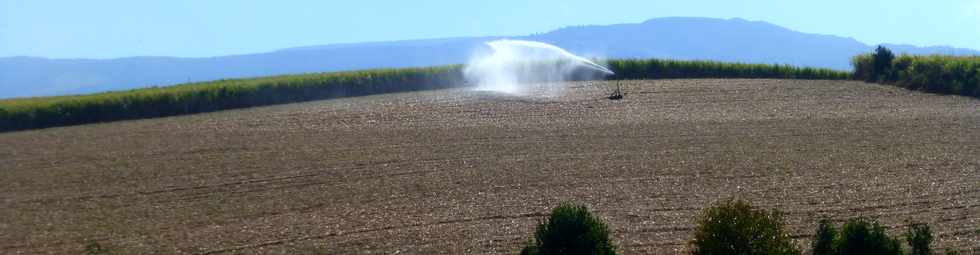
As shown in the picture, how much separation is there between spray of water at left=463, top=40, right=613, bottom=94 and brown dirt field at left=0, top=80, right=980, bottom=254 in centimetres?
812

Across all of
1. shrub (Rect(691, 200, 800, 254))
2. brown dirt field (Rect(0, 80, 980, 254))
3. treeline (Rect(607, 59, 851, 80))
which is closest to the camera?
shrub (Rect(691, 200, 800, 254))

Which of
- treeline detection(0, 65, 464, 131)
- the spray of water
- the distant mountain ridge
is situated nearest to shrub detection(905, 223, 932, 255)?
treeline detection(0, 65, 464, 131)

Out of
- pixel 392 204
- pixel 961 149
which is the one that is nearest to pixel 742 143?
pixel 961 149

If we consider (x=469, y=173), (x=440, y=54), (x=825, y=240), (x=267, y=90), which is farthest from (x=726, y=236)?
(x=440, y=54)

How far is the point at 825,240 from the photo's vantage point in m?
12.2

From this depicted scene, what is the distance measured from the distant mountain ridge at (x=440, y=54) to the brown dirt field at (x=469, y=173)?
17523 mm

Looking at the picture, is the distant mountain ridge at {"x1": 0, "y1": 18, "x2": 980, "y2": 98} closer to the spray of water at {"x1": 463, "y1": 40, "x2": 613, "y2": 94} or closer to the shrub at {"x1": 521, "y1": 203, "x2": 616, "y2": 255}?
the spray of water at {"x1": 463, "y1": 40, "x2": 613, "y2": 94}

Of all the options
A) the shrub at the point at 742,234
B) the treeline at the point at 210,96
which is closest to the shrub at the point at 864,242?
the shrub at the point at 742,234

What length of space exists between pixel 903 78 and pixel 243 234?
30.0 metres

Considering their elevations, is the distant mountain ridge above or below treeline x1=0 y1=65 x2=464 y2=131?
above

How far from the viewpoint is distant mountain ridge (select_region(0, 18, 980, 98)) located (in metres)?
70.7

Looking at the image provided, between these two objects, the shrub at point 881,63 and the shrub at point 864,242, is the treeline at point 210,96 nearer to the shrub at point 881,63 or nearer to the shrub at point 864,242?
the shrub at point 881,63

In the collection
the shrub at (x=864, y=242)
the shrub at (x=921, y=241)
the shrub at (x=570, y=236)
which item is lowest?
the shrub at (x=921, y=241)

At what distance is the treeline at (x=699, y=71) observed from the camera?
136 feet
